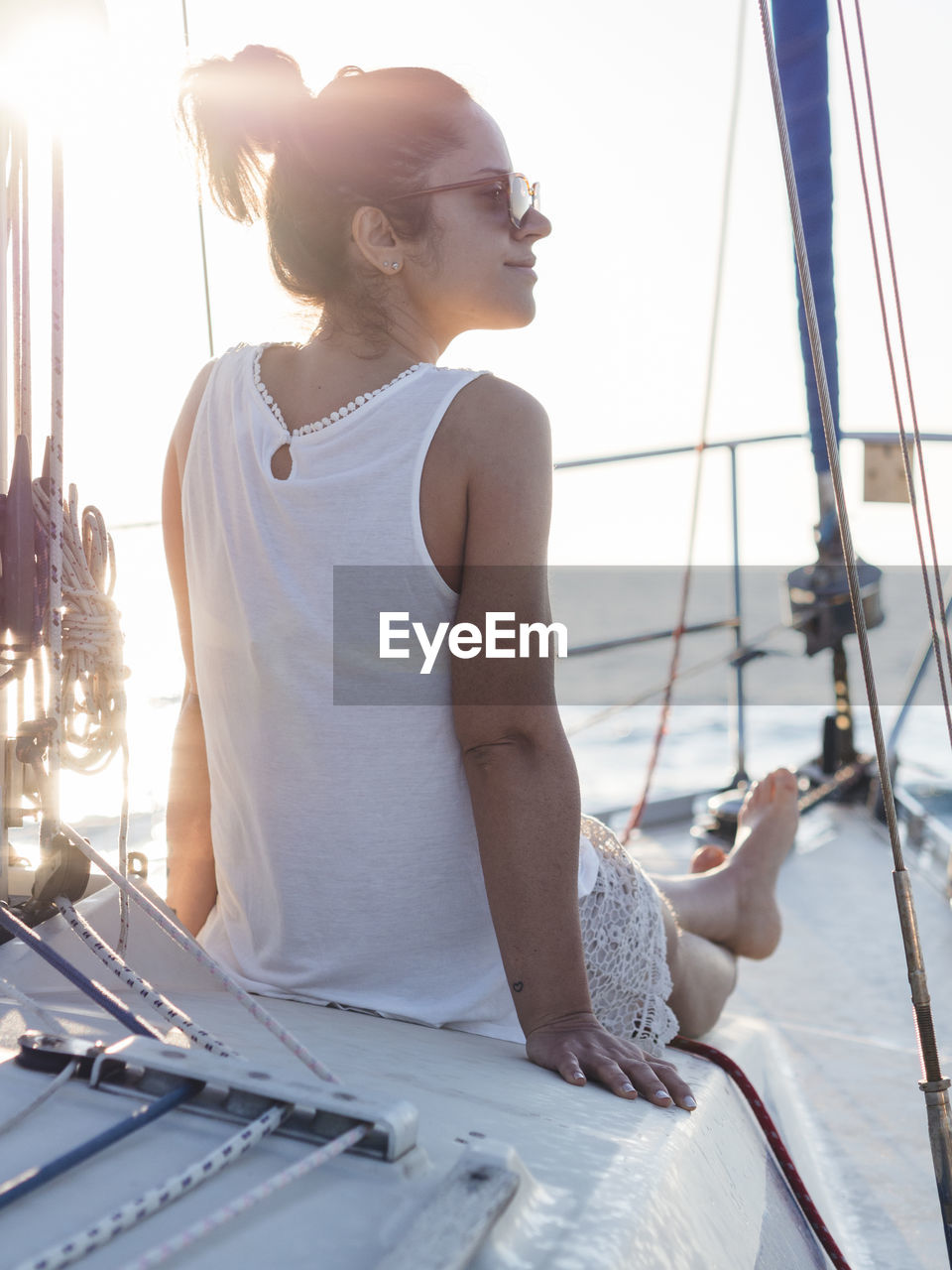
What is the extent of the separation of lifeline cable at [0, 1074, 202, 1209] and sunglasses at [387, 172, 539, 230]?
0.68 m

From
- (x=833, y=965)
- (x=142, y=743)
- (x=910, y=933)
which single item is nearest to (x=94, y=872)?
(x=910, y=933)

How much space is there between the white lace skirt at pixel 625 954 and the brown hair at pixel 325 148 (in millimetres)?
537

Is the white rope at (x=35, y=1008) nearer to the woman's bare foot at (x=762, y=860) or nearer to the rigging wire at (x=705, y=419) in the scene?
the woman's bare foot at (x=762, y=860)

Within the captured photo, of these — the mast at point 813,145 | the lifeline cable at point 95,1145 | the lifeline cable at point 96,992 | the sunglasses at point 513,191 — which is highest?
the mast at point 813,145

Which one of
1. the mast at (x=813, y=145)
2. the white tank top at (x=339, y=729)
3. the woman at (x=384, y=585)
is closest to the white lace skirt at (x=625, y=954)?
the woman at (x=384, y=585)

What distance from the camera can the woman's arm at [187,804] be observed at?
3.67ft

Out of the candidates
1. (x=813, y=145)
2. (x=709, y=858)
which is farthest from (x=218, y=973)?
(x=813, y=145)

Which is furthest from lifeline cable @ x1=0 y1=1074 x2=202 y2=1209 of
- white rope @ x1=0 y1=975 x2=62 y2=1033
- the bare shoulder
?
the bare shoulder

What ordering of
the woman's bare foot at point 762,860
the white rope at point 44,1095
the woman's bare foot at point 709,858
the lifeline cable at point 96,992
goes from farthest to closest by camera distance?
the woman's bare foot at point 709,858, the woman's bare foot at point 762,860, the lifeline cable at point 96,992, the white rope at point 44,1095

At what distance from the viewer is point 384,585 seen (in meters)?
0.87

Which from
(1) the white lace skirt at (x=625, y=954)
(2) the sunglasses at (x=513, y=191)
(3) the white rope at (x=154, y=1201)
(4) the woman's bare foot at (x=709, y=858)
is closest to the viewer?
(3) the white rope at (x=154, y=1201)

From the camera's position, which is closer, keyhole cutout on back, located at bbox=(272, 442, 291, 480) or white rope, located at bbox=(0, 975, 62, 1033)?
white rope, located at bbox=(0, 975, 62, 1033)

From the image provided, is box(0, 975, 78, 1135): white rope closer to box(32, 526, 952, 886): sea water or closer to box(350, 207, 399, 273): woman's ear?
box(32, 526, 952, 886): sea water

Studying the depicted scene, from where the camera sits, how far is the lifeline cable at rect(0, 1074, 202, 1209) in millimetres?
513
